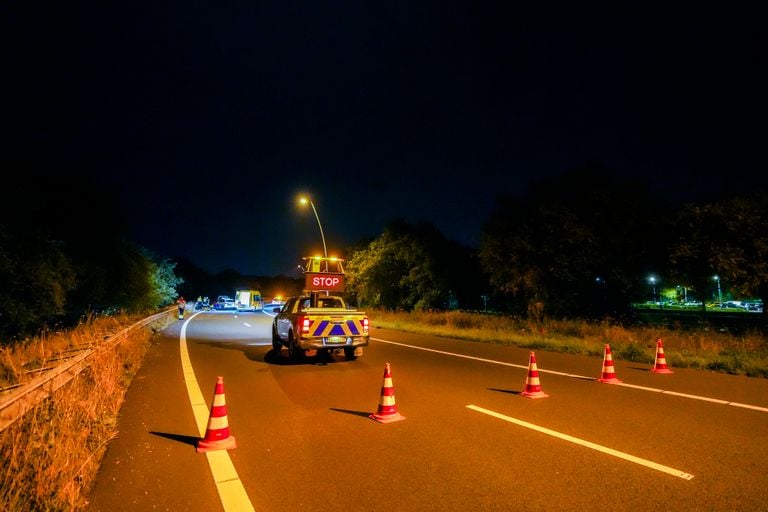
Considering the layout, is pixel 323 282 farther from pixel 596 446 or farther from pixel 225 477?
pixel 596 446

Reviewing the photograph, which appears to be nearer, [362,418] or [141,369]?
[362,418]

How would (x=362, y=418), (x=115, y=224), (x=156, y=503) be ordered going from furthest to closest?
(x=115, y=224), (x=362, y=418), (x=156, y=503)

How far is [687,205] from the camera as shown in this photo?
18.8 meters

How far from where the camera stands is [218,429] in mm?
5250

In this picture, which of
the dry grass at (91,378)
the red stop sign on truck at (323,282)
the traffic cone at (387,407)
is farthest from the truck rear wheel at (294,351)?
the traffic cone at (387,407)

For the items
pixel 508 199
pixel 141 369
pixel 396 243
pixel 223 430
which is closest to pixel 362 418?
pixel 223 430

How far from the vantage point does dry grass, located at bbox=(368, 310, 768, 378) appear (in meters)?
10.8

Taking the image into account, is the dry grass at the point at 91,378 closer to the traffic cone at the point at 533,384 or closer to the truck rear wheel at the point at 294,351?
the truck rear wheel at the point at 294,351

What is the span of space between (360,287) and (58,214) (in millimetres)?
21076

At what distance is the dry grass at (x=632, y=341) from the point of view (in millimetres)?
10758

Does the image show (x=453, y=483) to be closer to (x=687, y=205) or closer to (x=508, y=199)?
(x=687, y=205)

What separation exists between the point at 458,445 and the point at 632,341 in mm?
11713

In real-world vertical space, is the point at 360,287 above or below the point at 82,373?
above

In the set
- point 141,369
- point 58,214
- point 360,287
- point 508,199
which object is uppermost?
point 508,199
